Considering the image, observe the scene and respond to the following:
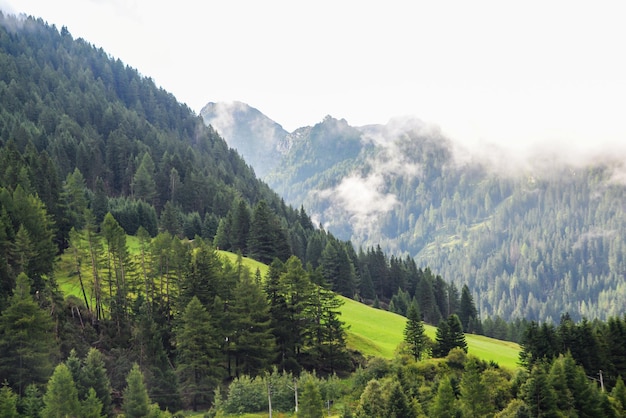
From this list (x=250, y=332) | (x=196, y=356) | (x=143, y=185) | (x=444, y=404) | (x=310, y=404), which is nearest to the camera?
(x=310, y=404)

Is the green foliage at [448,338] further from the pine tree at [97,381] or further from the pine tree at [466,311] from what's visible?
the pine tree at [466,311]

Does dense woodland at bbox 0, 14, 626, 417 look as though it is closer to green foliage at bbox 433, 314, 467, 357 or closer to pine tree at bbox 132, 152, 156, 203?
green foliage at bbox 433, 314, 467, 357

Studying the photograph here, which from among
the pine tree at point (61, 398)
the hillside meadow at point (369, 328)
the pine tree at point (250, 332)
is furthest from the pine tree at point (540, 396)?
the pine tree at point (61, 398)

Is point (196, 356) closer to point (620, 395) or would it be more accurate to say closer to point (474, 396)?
point (474, 396)

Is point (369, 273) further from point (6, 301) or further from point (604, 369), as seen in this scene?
point (6, 301)

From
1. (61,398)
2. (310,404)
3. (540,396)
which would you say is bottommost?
(310,404)

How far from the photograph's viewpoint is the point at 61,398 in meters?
51.0

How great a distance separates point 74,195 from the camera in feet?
349

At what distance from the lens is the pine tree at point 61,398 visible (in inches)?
1988

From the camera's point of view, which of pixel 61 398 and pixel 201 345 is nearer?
pixel 61 398

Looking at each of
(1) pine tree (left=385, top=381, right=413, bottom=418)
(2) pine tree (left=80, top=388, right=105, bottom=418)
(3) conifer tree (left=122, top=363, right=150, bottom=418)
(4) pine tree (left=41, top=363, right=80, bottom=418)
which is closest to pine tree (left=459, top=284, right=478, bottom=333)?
(1) pine tree (left=385, top=381, right=413, bottom=418)

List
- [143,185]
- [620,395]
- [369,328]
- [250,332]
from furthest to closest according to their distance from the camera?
[143,185]
[369,328]
[250,332]
[620,395]

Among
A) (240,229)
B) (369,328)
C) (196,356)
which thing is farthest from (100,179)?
(196,356)

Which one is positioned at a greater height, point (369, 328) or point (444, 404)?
point (369, 328)
